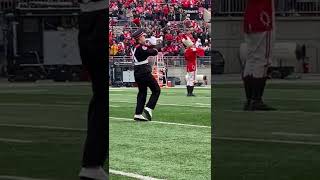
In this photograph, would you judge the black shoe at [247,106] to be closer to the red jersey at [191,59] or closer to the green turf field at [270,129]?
the green turf field at [270,129]

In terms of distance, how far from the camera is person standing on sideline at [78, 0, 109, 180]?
2078 mm

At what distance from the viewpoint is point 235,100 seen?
2.43m

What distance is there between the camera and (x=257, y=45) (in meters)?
2.33

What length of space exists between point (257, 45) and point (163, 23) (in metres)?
22.6

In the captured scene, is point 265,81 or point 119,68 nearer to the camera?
point 265,81

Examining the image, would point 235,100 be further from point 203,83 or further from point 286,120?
point 203,83

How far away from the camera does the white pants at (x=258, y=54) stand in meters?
2.32

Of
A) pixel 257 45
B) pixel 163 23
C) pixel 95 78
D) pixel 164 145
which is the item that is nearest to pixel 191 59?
pixel 164 145

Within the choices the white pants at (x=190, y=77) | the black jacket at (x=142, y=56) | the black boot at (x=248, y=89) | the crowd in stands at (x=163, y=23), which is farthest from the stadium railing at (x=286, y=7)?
the crowd in stands at (x=163, y=23)

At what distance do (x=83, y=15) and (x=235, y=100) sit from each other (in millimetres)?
696

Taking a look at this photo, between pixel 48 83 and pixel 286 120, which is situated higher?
pixel 48 83

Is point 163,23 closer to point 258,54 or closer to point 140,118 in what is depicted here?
point 140,118

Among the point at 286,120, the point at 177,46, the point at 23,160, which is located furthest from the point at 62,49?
the point at 177,46

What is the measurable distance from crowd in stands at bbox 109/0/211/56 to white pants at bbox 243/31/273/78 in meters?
18.8
